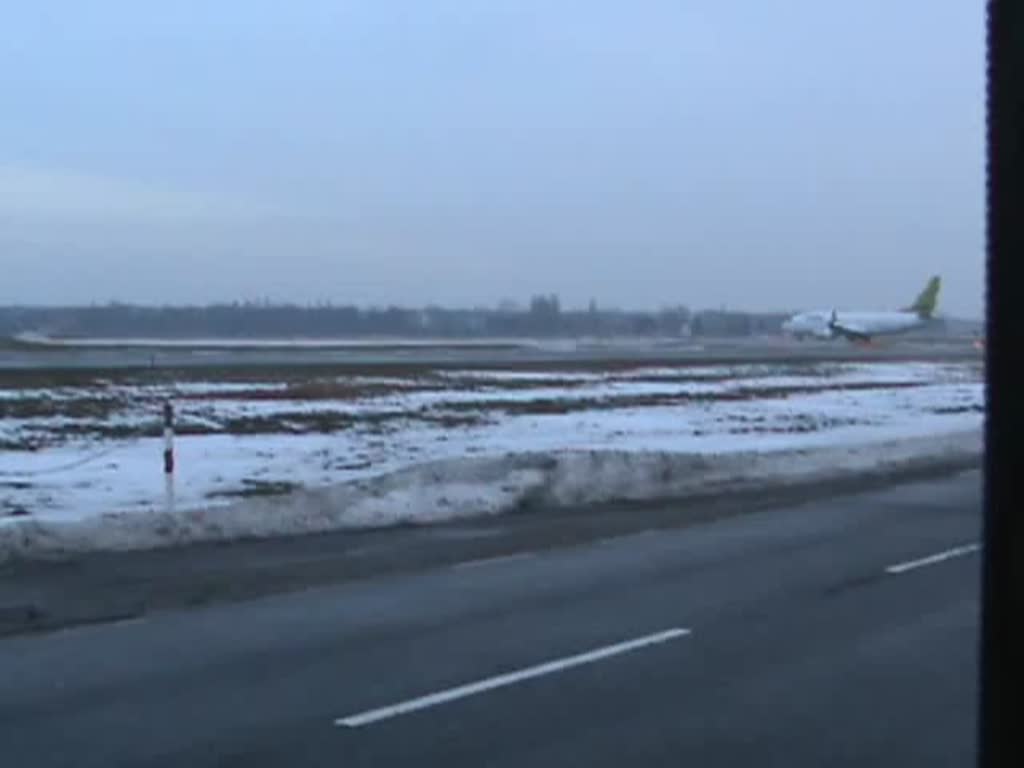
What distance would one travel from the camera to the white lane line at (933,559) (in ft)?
44.1

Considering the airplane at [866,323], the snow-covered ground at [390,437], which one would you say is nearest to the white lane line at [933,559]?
the snow-covered ground at [390,437]

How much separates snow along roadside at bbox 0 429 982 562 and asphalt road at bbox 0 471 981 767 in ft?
7.62

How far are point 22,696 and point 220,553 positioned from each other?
601cm

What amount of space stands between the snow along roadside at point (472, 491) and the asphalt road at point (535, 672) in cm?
232

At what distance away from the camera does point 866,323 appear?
Result: 134 meters

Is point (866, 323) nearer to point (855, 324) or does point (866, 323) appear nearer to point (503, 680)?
point (855, 324)

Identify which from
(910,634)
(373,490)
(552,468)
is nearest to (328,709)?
(910,634)

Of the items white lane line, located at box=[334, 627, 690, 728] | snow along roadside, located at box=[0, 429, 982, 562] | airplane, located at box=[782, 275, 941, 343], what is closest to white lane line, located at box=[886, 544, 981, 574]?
snow along roadside, located at box=[0, 429, 982, 562]

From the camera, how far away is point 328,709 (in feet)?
26.0

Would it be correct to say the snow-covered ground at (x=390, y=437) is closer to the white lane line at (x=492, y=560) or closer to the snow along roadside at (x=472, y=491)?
the snow along roadside at (x=472, y=491)

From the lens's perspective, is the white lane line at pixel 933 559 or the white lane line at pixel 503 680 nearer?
the white lane line at pixel 503 680

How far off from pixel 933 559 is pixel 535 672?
20.8 feet

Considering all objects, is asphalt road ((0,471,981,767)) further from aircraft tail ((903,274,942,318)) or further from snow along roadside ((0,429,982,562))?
aircraft tail ((903,274,942,318))

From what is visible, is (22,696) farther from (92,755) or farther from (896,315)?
(896,315)
